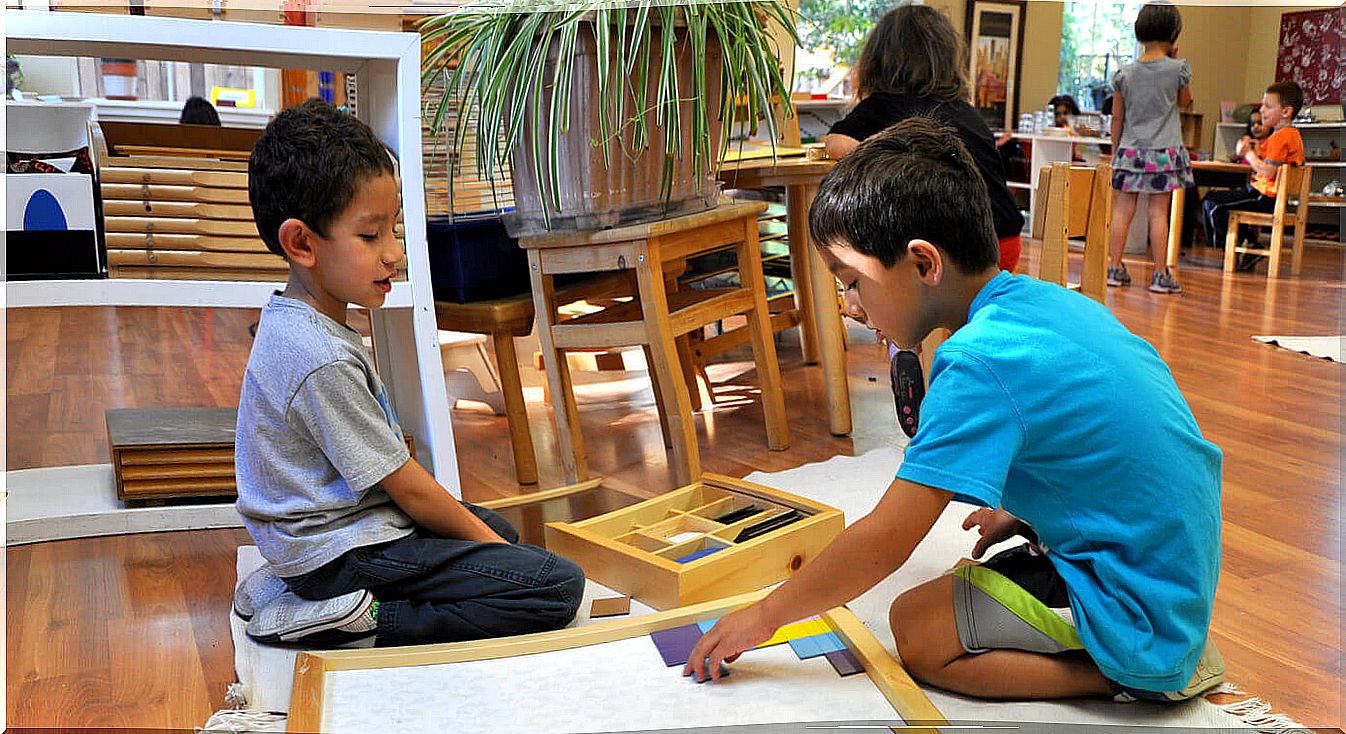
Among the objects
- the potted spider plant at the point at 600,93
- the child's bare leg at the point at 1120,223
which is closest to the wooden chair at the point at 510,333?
the potted spider plant at the point at 600,93

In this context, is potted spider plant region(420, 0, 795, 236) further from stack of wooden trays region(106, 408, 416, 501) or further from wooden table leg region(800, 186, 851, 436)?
stack of wooden trays region(106, 408, 416, 501)

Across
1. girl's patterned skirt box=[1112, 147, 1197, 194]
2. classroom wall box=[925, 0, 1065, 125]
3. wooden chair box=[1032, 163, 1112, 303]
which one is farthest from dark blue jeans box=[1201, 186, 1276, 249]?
wooden chair box=[1032, 163, 1112, 303]

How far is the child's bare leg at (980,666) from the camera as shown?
1.09 metres

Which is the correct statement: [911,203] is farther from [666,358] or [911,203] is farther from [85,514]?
[85,514]

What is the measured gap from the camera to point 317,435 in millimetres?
1215

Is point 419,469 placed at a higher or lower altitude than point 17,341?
higher

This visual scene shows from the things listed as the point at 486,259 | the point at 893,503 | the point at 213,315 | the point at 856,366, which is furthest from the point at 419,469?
the point at 213,315

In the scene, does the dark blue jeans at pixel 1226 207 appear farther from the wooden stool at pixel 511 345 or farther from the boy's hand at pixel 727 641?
the boy's hand at pixel 727 641

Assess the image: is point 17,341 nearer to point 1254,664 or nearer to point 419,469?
point 419,469

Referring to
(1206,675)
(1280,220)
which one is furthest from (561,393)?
(1280,220)

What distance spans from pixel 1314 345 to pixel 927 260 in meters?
2.58

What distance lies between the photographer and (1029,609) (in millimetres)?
1090

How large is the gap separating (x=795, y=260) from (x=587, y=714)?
161 cm

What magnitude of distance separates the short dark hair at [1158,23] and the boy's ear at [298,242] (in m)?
3.75
